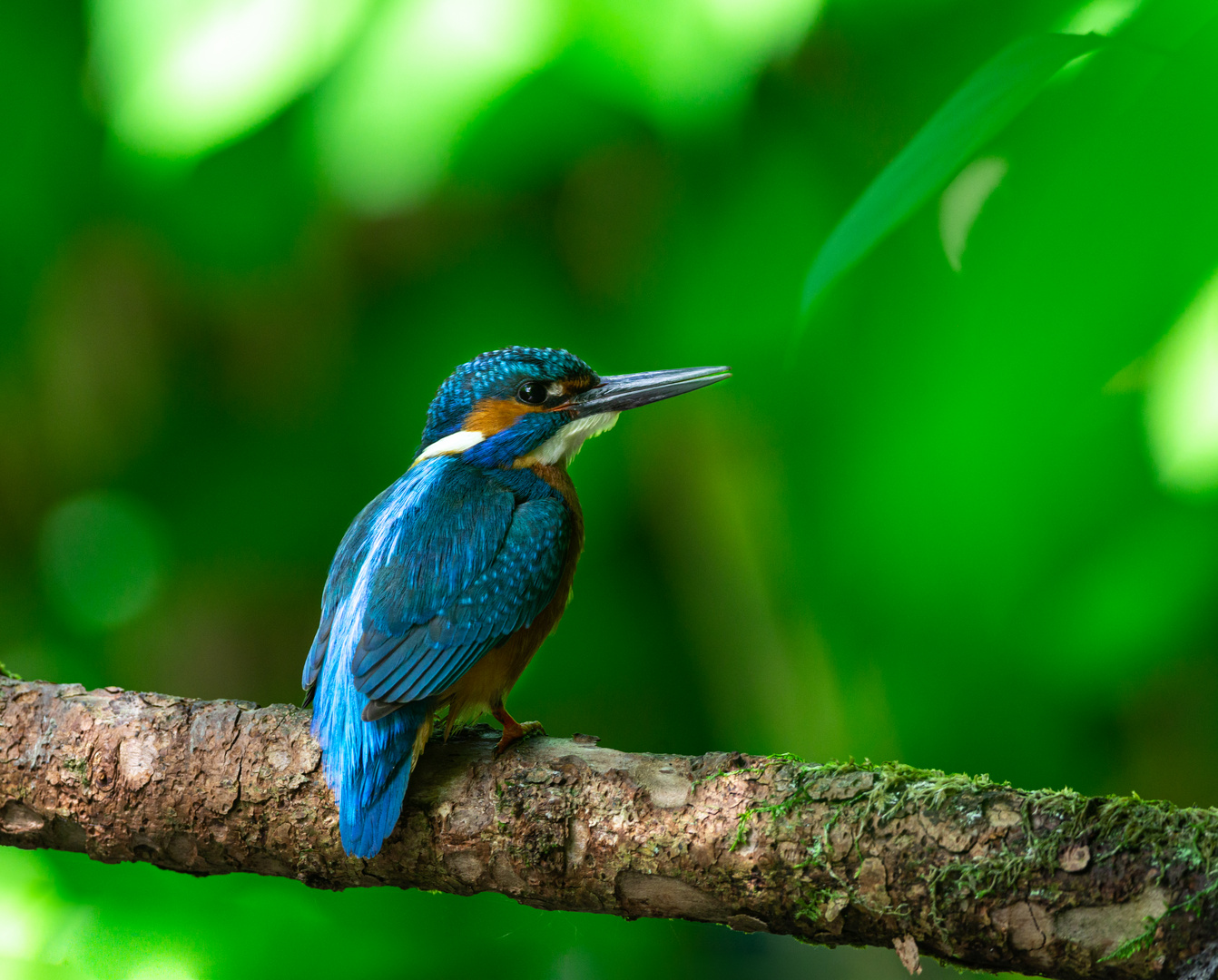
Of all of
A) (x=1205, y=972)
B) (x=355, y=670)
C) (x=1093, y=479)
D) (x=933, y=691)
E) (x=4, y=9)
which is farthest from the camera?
(x=4, y=9)

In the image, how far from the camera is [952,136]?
3.35 ft

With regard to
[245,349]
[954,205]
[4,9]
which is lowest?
[954,205]

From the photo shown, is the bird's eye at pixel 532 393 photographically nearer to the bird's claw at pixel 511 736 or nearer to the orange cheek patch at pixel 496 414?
the orange cheek patch at pixel 496 414

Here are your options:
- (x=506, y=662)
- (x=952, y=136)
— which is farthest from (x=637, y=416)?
(x=952, y=136)

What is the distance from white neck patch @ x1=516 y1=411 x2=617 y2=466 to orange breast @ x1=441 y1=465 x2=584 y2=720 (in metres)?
0.14

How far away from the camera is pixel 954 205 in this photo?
6.65 ft

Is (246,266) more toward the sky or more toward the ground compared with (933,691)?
more toward the sky

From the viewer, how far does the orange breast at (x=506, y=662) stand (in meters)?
1.53

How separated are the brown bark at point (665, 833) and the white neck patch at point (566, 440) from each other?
1.76 ft

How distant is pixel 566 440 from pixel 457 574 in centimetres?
47

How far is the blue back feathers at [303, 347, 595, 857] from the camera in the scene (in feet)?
4.32

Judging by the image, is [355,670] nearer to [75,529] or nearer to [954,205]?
[954,205]

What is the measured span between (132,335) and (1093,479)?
2749 millimetres

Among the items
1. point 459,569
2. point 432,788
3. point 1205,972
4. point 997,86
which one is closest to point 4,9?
point 459,569
